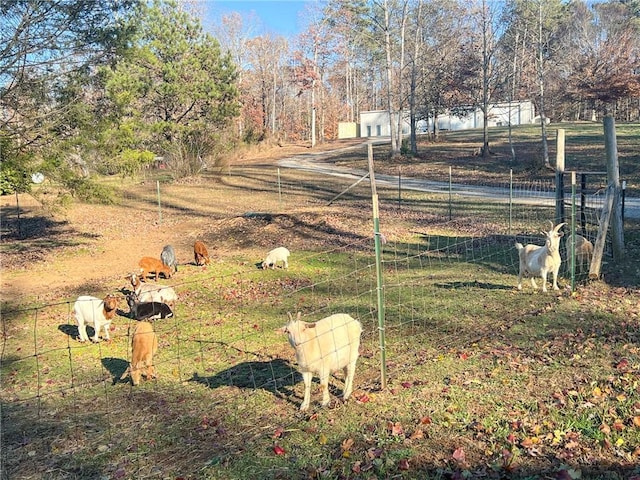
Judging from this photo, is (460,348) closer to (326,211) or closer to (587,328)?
(587,328)

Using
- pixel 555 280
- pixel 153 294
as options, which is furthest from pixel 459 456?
pixel 153 294

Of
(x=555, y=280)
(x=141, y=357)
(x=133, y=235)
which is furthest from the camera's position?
(x=133, y=235)

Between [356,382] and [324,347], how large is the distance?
0.99 metres

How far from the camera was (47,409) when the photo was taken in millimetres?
5988

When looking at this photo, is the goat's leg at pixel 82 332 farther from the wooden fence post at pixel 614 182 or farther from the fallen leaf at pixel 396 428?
the wooden fence post at pixel 614 182

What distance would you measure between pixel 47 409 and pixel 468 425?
4.60 meters

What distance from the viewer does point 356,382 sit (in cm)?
603

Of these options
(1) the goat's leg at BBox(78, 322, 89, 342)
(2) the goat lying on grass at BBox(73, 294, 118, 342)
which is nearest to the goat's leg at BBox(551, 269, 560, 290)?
(2) the goat lying on grass at BBox(73, 294, 118, 342)

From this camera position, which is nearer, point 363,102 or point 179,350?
point 179,350

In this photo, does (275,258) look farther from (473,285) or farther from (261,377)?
(261,377)

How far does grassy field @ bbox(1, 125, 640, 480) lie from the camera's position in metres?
4.38

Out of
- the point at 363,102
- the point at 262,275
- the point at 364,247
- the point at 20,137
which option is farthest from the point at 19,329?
the point at 363,102

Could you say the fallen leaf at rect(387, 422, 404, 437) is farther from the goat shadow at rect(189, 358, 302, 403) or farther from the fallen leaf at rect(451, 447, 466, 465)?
the goat shadow at rect(189, 358, 302, 403)

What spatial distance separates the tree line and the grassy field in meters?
4.51
